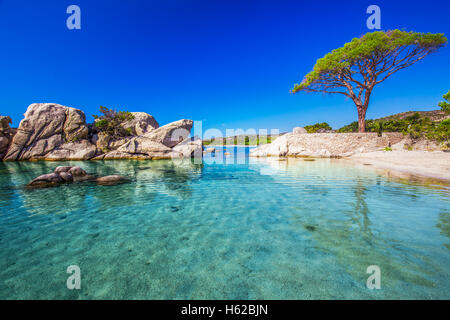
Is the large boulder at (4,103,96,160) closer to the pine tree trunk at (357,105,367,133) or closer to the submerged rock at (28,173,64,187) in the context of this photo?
the submerged rock at (28,173,64,187)

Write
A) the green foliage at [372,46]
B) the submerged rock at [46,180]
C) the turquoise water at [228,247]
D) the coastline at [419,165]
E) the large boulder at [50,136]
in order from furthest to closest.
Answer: the large boulder at [50,136], the green foliage at [372,46], the coastline at [419,165], the submerged rock at [46,180], the turquoise water at [228,247]

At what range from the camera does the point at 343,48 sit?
24.3m

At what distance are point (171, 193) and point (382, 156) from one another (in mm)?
25036

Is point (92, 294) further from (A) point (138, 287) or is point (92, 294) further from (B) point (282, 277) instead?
(B) point (282, 277)

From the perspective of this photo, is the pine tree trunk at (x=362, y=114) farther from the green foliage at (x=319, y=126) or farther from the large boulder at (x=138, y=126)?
the large boulder at (x=138, y=126)

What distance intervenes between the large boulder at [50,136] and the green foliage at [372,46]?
40442 mm

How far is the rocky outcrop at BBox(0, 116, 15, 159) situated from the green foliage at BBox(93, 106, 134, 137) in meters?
11.3

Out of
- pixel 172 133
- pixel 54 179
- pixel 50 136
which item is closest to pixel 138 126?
pixel 172 133

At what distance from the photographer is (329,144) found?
27297 millimetres

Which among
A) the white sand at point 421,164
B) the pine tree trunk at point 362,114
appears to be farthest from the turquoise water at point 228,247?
→ the pine tree trunk at point 362,114

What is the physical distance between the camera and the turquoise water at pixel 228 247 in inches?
104

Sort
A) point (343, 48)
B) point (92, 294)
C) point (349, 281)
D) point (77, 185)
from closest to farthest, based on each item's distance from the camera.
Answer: point (92, 294), point (349, 281), point (77, 185), point (343, 48)
